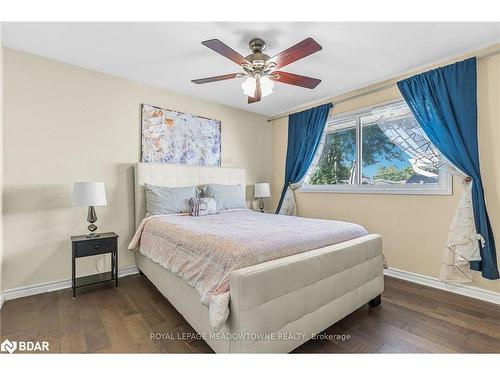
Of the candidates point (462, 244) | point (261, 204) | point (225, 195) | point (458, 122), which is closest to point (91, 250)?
point (225, 195)

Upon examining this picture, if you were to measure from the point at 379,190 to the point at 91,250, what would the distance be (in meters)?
3.46

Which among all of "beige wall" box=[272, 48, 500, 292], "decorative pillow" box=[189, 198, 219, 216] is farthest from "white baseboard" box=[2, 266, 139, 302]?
"beige wall" box=[272, 48, 500, 292]

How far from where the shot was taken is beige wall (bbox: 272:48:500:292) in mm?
2365

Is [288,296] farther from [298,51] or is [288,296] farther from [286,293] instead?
[298,51]

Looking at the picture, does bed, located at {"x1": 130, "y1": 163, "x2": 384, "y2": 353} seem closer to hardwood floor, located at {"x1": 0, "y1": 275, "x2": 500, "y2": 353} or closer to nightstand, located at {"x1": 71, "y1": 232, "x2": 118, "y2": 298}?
hardwood floor, located at {"x1": 0, "y1": 275, "x2": 500, "y2": 353}

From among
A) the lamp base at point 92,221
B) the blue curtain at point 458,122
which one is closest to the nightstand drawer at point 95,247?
the lamp base at point 92,221

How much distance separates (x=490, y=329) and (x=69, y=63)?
4.64m

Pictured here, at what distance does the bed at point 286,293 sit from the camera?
138 cm

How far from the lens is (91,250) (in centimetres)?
259

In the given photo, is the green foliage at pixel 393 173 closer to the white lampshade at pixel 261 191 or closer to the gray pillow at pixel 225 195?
the white lampshade at pixel 261 191

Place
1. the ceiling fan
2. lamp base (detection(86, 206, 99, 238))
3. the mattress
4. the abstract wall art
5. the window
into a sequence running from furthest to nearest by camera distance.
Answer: the abstract wall art < the window < lamp base (detection(86, 206, 99, 238)) < the ceiling fan < the mattress

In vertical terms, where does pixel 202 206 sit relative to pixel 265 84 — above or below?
below

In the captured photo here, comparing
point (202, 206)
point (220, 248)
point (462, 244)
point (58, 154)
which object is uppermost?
point (58, 154)

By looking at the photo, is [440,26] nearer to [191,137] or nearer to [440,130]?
[440,130]
